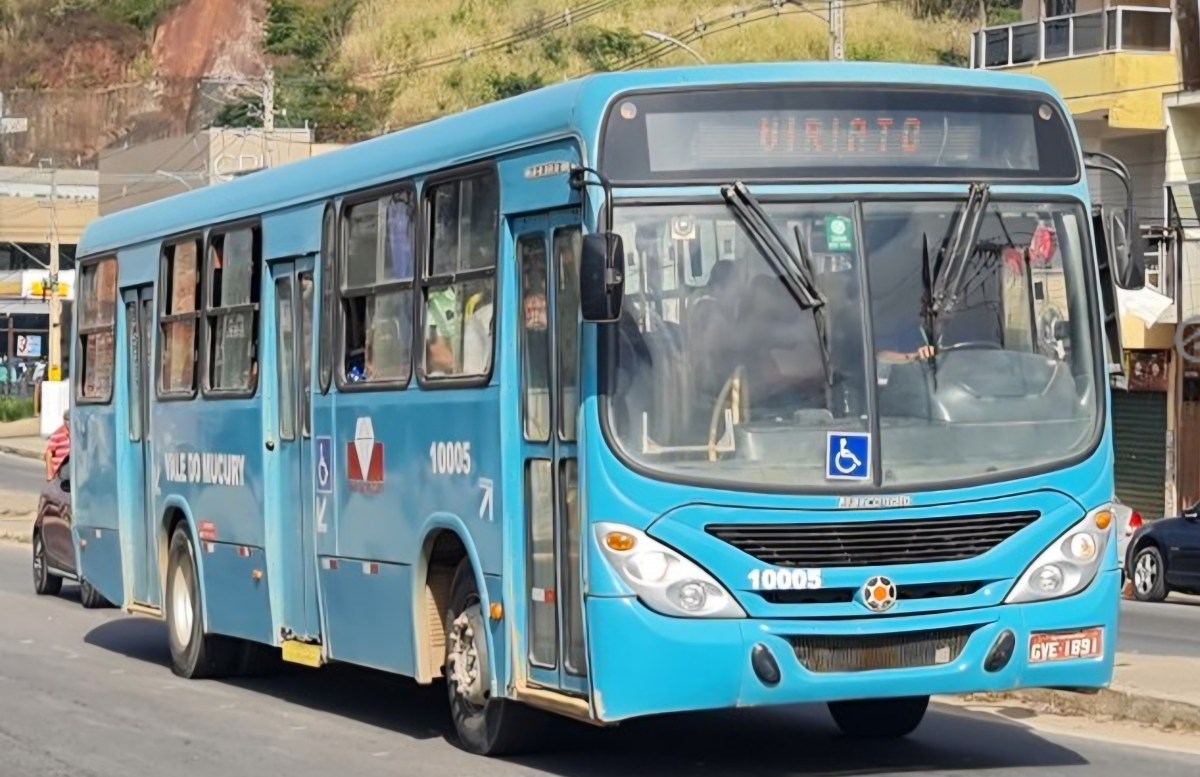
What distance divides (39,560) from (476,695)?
496 inches

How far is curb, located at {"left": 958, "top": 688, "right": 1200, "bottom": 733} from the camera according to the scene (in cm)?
1153

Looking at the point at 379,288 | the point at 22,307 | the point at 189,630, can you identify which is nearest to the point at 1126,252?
the point at 379,288

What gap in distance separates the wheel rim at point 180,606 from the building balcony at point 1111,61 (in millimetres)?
22541

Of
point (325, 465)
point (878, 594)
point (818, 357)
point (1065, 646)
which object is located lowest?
point (1065, 646)

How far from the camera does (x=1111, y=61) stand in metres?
35.1

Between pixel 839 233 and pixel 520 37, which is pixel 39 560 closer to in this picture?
pixel 839 233

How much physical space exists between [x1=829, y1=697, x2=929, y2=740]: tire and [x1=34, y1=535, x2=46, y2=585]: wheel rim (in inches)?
493

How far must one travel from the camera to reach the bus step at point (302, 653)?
12477 mm

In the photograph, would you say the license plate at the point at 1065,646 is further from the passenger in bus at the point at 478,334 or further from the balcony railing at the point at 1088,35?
the balcony railing at the point at 1088,35

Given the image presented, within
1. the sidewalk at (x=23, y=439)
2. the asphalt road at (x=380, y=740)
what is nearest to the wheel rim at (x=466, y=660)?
the asphalt road at (x=380, y=740)

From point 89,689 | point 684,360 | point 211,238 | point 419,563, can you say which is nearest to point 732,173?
point 684,360

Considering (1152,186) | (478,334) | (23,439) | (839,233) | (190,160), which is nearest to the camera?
(839,233)

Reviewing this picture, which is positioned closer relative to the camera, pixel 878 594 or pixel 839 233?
pixel 878 594

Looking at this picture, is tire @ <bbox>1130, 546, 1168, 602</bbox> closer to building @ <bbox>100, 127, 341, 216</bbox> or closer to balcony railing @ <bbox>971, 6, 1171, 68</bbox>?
balcony railing @ <bbox>971, 6, 1171, 68</bbox>
